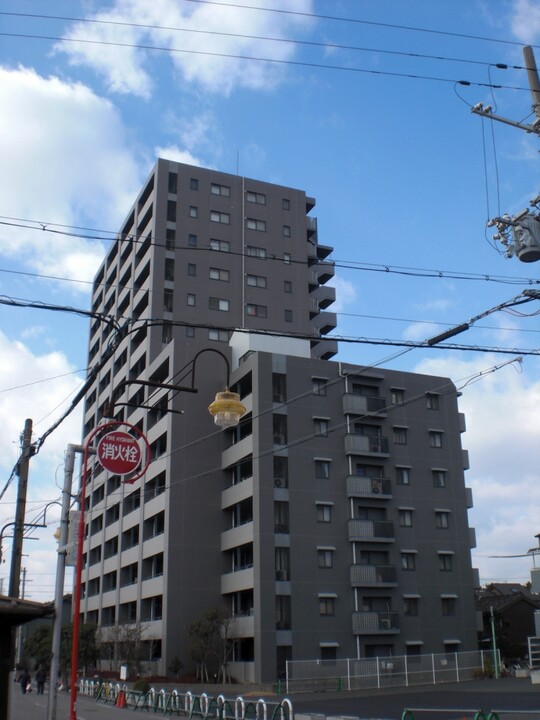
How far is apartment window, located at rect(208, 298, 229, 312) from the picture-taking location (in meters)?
64.3

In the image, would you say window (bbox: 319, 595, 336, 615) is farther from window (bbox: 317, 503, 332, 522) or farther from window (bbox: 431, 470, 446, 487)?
window (bbox: 431, 470, 446, 487)

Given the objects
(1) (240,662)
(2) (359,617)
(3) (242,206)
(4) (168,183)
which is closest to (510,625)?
(2) (359,617)

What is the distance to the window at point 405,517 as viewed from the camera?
51.0m

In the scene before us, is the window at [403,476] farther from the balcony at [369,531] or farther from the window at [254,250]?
the window at [254,250]

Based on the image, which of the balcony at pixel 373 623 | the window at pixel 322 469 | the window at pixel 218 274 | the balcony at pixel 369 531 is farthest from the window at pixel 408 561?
the window at pixel 218 274

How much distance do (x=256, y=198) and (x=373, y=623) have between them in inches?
1534

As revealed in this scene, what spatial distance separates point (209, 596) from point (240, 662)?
18.0ft

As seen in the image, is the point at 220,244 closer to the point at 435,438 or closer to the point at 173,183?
the point at 173,183

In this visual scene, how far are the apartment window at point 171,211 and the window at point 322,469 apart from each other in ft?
88.4

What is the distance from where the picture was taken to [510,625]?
70375mm

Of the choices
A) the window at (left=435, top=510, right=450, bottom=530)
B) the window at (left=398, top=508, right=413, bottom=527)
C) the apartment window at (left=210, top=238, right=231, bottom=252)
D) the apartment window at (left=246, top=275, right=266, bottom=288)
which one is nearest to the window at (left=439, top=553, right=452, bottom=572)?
the window at (left=435, top=510, right=450, bottom=530)

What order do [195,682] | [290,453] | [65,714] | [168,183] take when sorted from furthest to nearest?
[168,183] → [290,453] → [195,682] → [65,714]

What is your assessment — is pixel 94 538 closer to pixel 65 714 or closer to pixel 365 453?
pixel 365 453

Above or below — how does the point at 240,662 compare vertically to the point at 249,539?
below
